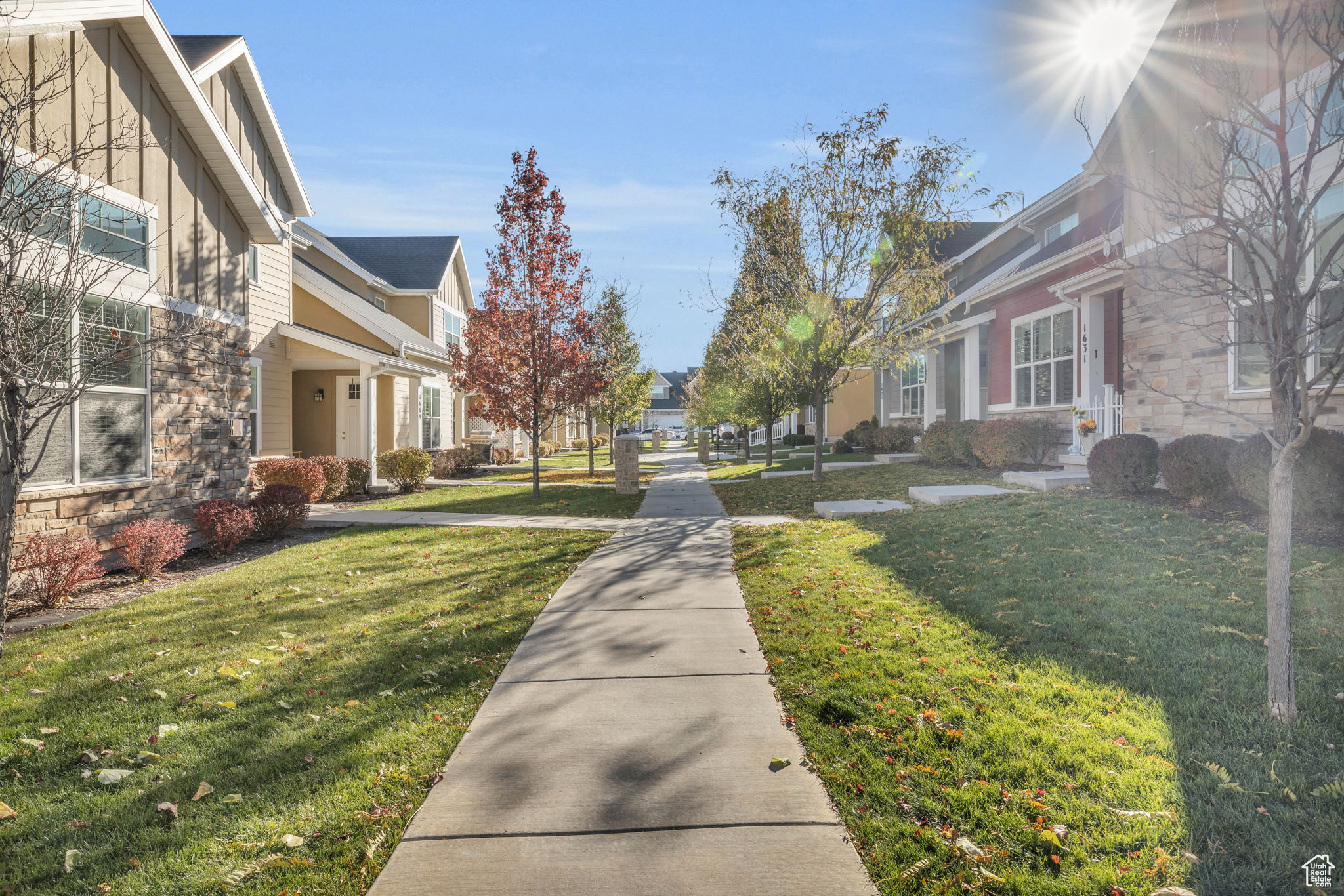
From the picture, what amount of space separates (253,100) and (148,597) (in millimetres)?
11449

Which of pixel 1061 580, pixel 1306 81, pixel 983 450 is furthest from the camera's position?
pixel 983 450

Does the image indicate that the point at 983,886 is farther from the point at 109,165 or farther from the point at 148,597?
the point at 109,165

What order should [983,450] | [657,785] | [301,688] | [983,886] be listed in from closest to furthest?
[983,886] → [657,785] → [301,688] → [983,450]

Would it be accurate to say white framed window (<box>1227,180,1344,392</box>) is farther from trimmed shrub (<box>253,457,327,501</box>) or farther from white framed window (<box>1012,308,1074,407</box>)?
trimmed shrub (<box>253,457,327,501</box>)

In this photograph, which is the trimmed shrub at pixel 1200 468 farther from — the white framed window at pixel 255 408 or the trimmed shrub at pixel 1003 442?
the white framed window at pixel 255 408

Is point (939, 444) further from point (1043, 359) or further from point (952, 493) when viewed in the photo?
point (952, 493)

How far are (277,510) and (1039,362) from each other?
47.0 feet

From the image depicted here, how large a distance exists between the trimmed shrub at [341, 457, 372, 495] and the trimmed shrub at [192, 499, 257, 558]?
6.34m

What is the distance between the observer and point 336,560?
26.6ft

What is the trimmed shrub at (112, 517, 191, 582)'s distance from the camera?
23.3ft

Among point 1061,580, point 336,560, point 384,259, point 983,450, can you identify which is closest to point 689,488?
point 983,450

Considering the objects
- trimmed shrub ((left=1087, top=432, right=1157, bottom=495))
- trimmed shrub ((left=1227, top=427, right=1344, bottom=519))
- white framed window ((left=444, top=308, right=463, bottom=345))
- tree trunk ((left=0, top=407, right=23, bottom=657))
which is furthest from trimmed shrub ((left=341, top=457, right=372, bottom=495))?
trimmed shrub ((left=1227, top=427, right=1344, bottom=519))

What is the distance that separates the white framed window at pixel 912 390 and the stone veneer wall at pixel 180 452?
1789 centimetres

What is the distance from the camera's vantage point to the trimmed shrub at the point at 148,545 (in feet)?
23.3
